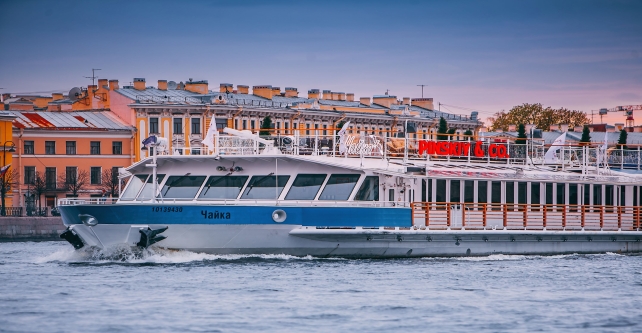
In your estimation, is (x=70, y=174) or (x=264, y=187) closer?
(x=264, y=187)

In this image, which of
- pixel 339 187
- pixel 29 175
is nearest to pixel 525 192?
pixel 339 187

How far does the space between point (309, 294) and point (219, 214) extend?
19.1ft

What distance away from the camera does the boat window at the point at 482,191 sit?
39469mm

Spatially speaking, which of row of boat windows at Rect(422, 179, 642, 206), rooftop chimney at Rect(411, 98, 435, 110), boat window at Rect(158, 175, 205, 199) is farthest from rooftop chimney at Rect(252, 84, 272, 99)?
boat window at Rect(158, 175, 205, 199)

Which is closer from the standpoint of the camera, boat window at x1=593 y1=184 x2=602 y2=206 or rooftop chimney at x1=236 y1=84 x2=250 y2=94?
boat window at x1=593 y1=184 x2=602 y2=206

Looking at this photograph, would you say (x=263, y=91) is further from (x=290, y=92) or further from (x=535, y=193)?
(x=535, y=193)

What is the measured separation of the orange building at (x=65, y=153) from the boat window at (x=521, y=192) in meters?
43.9

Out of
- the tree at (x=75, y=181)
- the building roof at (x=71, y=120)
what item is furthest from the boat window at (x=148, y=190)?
the building roof at (x=71, y=120)

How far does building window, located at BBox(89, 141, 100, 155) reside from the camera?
84938 mm

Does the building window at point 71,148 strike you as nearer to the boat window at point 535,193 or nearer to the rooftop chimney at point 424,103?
the rooftop chimney at point 424,103

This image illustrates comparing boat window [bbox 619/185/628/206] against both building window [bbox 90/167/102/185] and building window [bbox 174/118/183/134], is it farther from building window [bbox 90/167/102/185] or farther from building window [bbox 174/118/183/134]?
building window [bbox 174/118/183/134]

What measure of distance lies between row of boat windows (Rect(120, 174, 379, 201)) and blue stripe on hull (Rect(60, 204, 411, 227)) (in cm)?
83

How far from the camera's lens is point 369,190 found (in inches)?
1437

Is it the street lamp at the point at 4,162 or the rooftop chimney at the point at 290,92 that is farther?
the rooftop chimney at the point at 290,92
